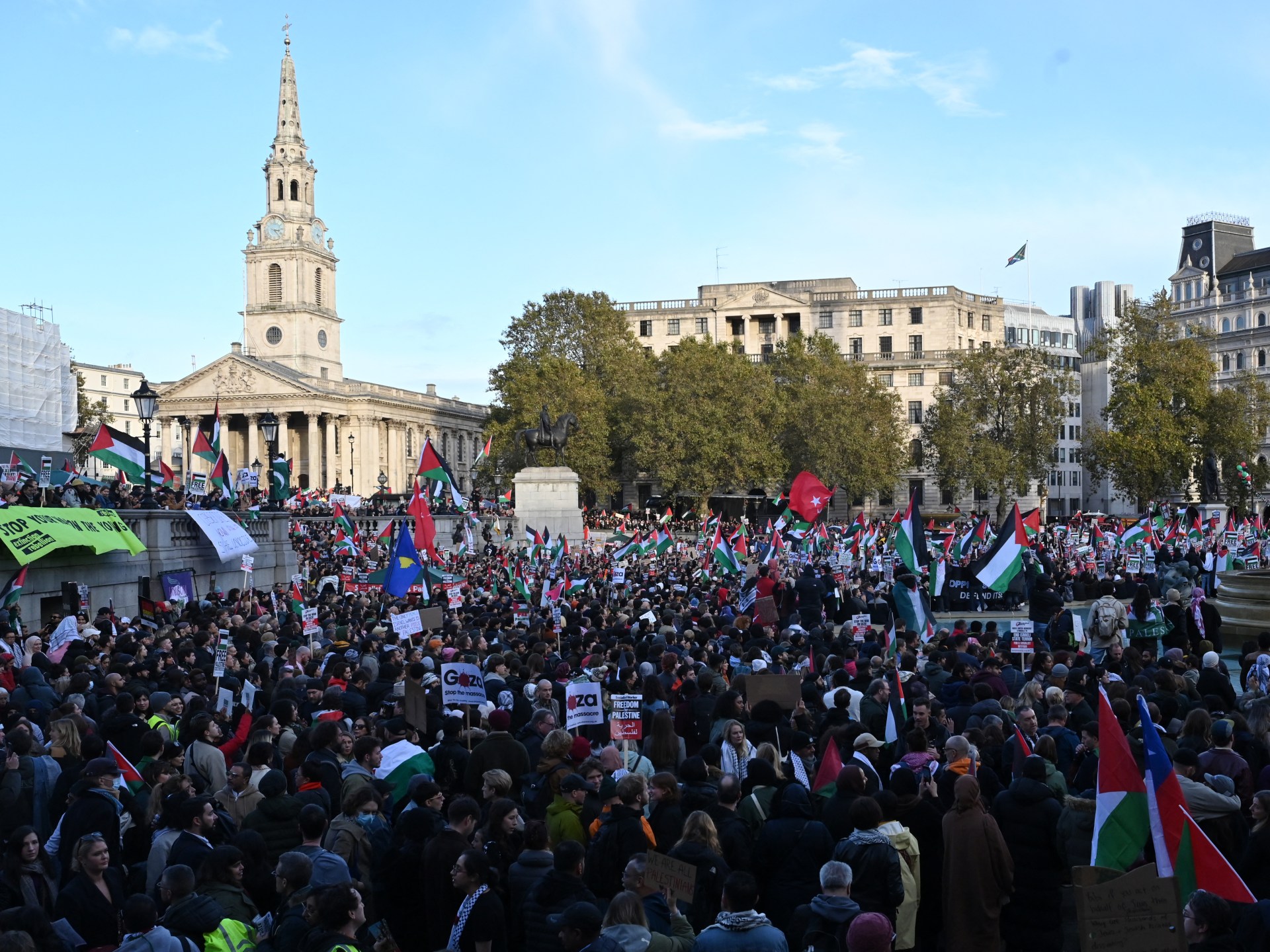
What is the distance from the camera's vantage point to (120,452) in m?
24.8

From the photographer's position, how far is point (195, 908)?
611 cm

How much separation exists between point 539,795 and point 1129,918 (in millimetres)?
4115

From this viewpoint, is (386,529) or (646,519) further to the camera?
(646,519)

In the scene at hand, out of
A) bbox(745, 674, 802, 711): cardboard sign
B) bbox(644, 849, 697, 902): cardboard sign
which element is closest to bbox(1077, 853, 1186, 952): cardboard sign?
bbox(644, 849, 697, 902): cardboard sign

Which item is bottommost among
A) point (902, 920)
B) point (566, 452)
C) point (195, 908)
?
point (902, 920)

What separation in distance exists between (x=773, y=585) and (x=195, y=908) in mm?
16913

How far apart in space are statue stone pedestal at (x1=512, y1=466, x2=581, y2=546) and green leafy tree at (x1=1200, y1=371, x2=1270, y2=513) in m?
30.7

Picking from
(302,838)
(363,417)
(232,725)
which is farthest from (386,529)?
(363,417)

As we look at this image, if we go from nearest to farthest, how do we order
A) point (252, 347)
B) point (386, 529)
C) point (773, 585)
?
point (773, 585) < point (386, 529) < point (252, 347)

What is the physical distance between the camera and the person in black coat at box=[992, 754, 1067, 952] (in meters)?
7.88

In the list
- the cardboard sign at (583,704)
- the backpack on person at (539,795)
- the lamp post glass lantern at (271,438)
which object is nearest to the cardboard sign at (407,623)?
the cardboard sign at (583,704)

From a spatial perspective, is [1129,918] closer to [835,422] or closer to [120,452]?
[120,452]

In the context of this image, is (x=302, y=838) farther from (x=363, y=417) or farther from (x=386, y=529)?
(x=363, y=417)

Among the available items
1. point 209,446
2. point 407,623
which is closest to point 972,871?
point 407,623
